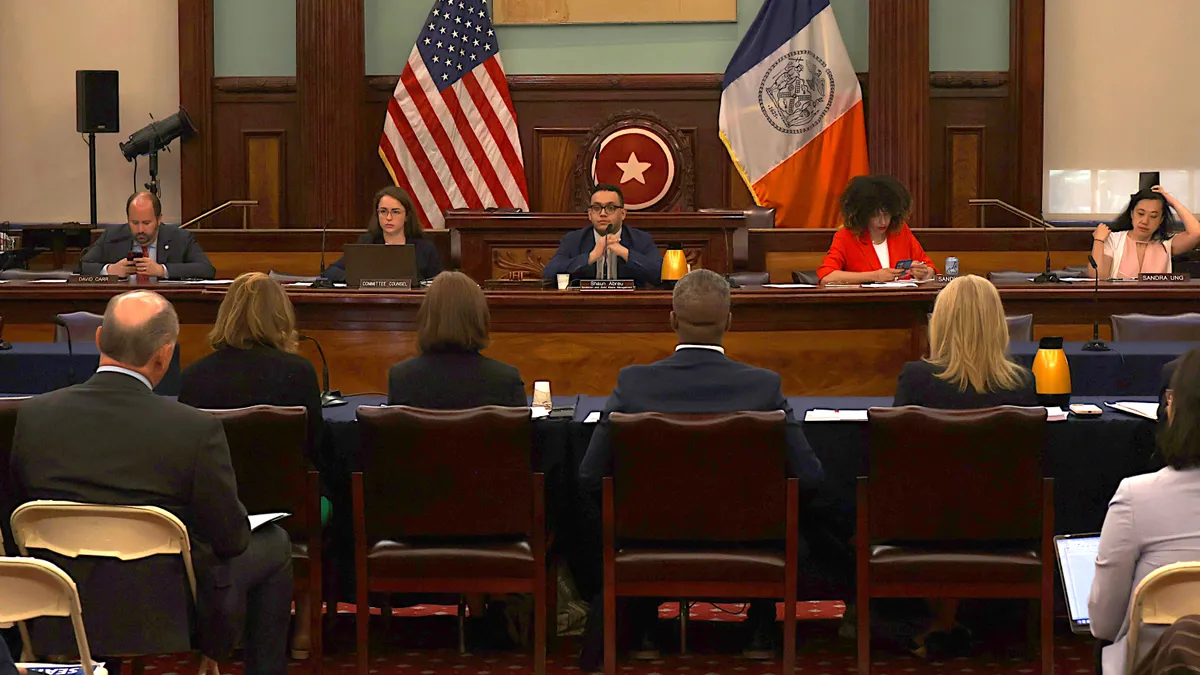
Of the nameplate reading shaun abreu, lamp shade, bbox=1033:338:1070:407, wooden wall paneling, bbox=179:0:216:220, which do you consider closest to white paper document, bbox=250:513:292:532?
lamp shade, bbox=1033:338:1070:407

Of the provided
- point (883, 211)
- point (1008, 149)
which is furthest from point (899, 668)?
point (1008, 149)

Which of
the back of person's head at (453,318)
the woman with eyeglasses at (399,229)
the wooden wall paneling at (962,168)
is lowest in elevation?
the back of person's head at (453,318)

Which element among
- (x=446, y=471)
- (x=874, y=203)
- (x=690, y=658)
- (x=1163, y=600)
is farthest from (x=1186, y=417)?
(x=874, y=203)

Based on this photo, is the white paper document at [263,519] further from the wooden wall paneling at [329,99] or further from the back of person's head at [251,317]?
the wooden wall paneling at [329,99]

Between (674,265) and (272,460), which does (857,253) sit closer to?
(674,265)

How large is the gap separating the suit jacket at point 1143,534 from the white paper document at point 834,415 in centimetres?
139

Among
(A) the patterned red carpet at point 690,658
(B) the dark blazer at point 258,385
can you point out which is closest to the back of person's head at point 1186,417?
(A) the patterned red carpet at point 690,658

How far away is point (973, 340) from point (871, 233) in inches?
118

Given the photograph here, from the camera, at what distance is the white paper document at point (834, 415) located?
3.88m

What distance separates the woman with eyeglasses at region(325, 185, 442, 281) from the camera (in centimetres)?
692

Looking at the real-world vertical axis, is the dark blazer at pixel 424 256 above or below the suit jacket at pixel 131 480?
above

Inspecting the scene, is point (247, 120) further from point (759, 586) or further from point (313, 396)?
point (759, 586)

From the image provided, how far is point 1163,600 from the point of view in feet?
7.59

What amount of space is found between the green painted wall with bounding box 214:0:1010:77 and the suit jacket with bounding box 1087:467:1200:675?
27.6 ft
